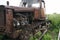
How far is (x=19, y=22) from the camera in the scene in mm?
5641

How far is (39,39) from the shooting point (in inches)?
244

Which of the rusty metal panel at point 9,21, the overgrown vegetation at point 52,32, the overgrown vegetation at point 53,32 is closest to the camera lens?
the rusty metal panel at point 9,21

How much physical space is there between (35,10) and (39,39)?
1.09 m

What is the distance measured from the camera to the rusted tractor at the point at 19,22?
17.5 feet

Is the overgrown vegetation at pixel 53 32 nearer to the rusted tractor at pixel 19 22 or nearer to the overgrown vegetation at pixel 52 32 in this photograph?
the overgrown vegetation at pixel 52 32

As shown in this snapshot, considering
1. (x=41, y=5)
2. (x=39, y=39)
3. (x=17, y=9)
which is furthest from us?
(x=41, y=5)

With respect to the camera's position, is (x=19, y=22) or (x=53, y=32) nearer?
(x=19, y=22)

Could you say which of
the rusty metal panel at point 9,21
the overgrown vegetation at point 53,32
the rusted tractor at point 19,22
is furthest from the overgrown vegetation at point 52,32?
the rusty metal panel at point 9,21

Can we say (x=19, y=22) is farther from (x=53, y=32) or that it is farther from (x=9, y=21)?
(x=53, y=32)

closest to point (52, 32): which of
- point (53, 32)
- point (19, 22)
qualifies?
point (53, 32)

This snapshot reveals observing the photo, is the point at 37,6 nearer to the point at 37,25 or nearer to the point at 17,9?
the point at 37,25

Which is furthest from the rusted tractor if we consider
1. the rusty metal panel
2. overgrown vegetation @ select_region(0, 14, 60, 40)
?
overgrown vegetation @ select_region(0, 14, 60, 40)

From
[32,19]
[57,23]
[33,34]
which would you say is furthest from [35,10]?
[57,23]

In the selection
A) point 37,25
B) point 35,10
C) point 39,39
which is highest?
point 35,10
